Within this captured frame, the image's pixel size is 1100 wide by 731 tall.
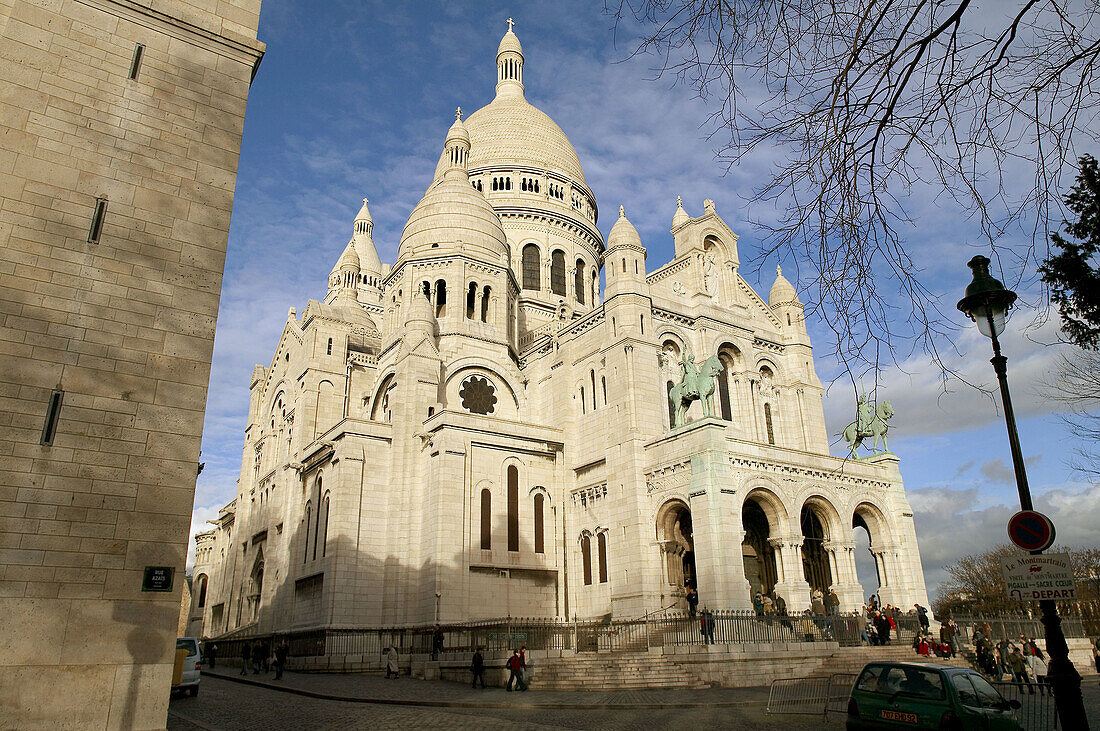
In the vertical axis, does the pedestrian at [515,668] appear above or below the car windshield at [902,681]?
below

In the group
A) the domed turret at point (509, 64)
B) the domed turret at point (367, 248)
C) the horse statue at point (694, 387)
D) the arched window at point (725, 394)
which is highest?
the domed turret at point (509, 64)

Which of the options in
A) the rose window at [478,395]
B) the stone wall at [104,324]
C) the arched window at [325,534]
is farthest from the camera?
the rose window at [478,395]

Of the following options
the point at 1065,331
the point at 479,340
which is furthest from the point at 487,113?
the point at 1065,331

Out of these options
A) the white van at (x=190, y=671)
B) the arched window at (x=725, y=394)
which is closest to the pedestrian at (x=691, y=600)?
the arched window at (x=725, y=394)

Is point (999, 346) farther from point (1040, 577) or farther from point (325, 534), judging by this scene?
point (325, 534)

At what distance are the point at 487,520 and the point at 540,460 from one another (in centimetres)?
395

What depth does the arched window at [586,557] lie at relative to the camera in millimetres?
31109

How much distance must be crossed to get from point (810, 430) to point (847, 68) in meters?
32.3

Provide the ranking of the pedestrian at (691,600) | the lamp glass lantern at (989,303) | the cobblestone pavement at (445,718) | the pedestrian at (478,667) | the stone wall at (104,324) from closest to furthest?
the lamp glass lantern at (989,303), the stone wall at (104,324), the cobblestone pavement at (445,718), the pedestrian at (478,667), the pedestrian at (691,600)

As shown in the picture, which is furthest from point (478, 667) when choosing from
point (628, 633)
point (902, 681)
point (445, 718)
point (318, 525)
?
point (902, 681)

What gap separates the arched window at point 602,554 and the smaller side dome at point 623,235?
518 inches

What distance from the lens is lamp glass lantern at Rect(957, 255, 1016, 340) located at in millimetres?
9469

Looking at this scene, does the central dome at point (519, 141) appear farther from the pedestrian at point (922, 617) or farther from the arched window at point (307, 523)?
the pedestrian at point (922, 617)

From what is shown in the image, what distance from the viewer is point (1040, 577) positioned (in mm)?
8258
